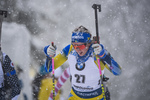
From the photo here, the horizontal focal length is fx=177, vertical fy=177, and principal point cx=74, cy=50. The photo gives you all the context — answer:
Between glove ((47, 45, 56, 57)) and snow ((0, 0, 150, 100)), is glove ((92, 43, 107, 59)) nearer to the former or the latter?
glove ((47, 45, 56, 57))

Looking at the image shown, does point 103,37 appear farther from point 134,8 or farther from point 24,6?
point 24,6

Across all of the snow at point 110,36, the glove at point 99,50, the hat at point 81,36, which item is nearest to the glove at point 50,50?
the hat at point 81,36

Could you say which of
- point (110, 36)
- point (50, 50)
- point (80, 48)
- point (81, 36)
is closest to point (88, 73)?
point (80, 48)

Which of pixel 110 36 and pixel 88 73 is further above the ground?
pixel 110 36

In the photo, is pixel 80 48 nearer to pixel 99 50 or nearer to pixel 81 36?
pixel 81 36

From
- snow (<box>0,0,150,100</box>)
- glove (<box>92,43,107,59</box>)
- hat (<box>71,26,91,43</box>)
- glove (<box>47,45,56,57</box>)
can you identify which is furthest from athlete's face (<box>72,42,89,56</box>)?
snow (<box>0,0,150,100</box>)

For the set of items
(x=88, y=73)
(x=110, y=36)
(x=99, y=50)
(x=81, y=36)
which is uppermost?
(x=110, y=36)

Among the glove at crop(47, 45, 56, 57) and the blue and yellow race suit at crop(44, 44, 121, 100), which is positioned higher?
the glove at crop(47, 45, 56, 57)

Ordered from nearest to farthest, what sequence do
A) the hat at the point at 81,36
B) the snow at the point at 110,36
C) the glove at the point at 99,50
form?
the glove at the point at 99,50, the hat at the point at 81,36, the snow at the point at 110,36

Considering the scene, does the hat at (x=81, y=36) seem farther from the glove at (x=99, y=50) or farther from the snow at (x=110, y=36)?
the snow at (x=110, y=36)

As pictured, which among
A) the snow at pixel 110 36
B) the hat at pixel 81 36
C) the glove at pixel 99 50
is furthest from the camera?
the snow at pixel 110 36

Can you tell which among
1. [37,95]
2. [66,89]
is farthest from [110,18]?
[37,95]

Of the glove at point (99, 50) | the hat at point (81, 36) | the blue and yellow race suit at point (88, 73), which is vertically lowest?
the blue and yellow race suit at point (88, 73)

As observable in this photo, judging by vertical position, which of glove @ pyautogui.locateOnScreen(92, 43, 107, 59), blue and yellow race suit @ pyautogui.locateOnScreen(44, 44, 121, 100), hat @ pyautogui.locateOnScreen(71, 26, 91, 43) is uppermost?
hat @ pyautogui.locateOnScreen(71, 26, 91, 43)
